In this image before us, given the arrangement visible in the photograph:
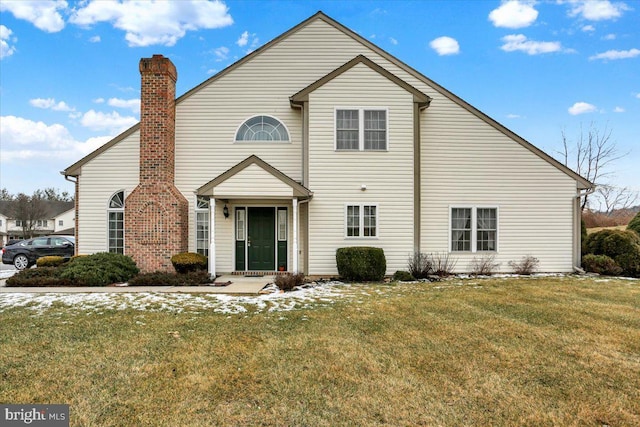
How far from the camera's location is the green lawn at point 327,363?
3.34m

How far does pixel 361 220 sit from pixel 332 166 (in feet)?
6.68

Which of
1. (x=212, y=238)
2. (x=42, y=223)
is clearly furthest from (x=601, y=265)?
(x=42, y=223)

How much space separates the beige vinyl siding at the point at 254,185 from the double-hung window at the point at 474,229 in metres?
5.93

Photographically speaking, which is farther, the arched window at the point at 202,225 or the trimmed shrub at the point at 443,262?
the arched window at the point at 202,225

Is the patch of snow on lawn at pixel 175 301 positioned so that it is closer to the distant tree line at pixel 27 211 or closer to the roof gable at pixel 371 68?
the roof gable at pixel 371 68

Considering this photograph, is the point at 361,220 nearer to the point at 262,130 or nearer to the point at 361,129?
the point at 361,129

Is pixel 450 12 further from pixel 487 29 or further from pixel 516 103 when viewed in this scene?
pixel 516 103

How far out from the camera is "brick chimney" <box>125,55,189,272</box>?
1176 cm

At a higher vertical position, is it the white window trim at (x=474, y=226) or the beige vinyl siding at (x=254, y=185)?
the beige vinyl siding at (x=254, y=185)

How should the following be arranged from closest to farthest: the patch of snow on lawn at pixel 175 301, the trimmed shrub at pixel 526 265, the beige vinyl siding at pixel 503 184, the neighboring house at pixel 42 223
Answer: the patch of snow on lawn at pixel 175 301 < the trimmed shrub at pixel 526 265 < the beige vinyl siding at pixel 503 184 < the neighboring house at pixel 42 223

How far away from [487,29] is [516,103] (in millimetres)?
8317

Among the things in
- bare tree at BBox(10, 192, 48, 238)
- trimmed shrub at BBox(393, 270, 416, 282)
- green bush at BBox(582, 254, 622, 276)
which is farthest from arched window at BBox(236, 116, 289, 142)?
bare tree at BBox(10, 192, 48, 238)

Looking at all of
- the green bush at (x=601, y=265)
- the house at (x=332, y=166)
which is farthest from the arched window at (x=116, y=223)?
the green bush at (x=601, y=265)

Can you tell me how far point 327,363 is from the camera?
14.6 ft
